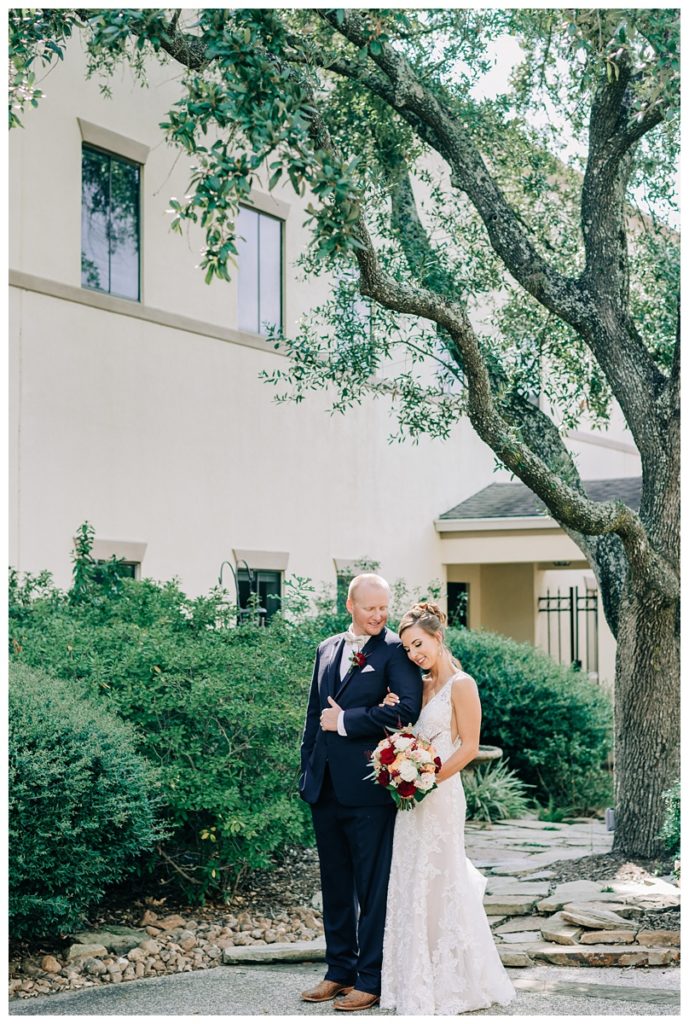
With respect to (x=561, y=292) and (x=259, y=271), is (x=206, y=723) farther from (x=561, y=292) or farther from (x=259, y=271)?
(x=259, y=271)

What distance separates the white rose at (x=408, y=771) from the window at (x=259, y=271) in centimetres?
899

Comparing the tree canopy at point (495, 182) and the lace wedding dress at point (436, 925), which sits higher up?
the tree canopy at point (495, 182)

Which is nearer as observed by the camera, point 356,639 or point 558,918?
point 356,639

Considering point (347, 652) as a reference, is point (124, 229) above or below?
above

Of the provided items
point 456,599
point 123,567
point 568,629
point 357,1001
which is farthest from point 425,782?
point 568,629

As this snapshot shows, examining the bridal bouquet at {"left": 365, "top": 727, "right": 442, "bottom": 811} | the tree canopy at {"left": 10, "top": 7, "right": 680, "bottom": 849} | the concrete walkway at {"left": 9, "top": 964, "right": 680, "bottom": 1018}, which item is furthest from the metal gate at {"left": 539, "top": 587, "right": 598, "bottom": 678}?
the bridal bouquet at {"left": 365, "top": 727, "right": 442, "bottom": 811}

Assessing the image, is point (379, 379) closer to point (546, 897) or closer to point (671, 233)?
point (671, 233)

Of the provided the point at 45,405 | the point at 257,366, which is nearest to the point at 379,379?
the point at 257,366

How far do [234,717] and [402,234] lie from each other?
5044 millimetres

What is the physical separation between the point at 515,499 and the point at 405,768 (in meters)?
12.6

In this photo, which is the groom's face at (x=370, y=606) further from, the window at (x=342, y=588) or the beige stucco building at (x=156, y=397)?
the window at (x=342, y=588)

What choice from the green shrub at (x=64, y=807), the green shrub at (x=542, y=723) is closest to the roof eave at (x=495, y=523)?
the green shrub at (x=542, y=723)

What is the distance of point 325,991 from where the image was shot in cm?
612

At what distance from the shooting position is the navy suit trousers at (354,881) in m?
5.98
